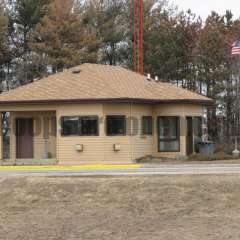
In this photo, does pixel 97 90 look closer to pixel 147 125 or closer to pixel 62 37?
pixel 147 125

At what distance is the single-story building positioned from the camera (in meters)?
33.2

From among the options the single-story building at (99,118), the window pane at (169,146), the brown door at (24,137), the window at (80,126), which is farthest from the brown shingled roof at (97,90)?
the window pane at (169,146)

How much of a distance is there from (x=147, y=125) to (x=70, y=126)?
401cm

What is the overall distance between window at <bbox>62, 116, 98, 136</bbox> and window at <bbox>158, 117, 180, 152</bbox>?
3725 mm

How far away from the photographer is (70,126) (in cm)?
3369

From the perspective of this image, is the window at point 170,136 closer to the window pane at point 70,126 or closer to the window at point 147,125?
the window at point 147,125

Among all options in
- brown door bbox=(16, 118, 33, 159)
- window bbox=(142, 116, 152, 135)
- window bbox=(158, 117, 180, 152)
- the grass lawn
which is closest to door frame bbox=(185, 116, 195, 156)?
window bbox=(158, 117, 180, 152)

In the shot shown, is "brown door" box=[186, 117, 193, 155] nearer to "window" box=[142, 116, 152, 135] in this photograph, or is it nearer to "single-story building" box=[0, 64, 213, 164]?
"single-story building" box=[0, 64, 213, 164]

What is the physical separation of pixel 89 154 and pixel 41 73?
77.9 feet

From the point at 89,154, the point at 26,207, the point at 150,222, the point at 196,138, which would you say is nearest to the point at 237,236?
the point at 150,222

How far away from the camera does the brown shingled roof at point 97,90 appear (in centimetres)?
3369

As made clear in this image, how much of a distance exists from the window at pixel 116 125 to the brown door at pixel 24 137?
458 cm

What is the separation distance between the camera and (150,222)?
674 inches

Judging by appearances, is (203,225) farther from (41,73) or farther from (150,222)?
(41,73)
